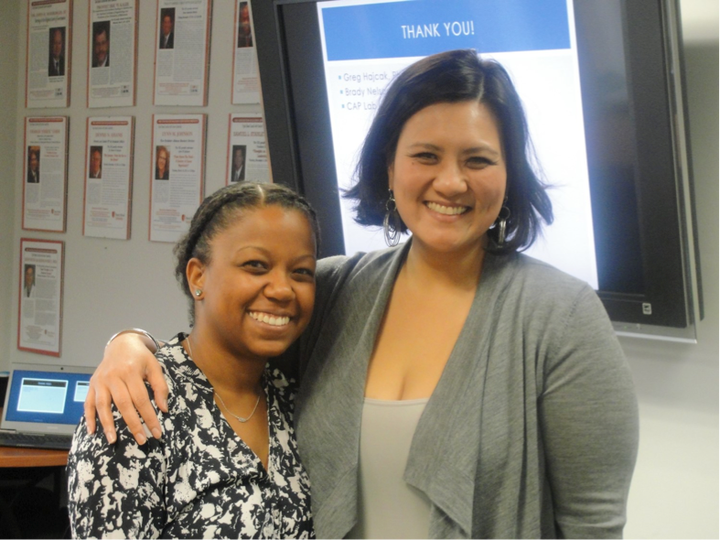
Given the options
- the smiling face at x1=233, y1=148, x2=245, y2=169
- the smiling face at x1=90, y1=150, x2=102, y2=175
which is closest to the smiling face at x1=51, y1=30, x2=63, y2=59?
the smiling face at x1=90, y1=150, x2=102, y2=175

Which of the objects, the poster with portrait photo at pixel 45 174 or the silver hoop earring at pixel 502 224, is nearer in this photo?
the silver hoop earring at pixel 502 224

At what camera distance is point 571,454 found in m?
1.09

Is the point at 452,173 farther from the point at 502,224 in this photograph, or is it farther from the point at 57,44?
the point at 57,44

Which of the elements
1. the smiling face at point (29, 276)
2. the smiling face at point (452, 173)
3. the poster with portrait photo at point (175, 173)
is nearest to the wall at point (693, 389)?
the smiling face at point (452, 173)

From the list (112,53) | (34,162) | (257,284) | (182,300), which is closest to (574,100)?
(257,284)

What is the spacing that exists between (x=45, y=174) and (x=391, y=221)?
84.1 inches

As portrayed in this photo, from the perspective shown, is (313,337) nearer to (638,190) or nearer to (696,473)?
(638,190)

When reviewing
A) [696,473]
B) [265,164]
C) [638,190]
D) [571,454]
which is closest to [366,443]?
[571,454]

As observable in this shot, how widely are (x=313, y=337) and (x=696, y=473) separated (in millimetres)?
960

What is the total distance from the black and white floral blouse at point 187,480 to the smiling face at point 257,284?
101mm

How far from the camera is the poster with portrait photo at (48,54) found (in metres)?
2.89

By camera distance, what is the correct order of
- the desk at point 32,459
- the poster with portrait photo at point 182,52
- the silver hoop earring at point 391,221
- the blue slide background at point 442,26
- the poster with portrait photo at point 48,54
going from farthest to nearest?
1. the poster with portrait photo at point 48,54
2. the poster with portrait photo at point 182,52
3. the desk at point 32,459
4. the blue slide background at point 442,26
5. the silver hoop earring at point 391,221

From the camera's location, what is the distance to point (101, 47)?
279cm

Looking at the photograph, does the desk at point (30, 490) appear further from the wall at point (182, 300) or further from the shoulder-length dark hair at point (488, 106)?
the shoulder-length dark hair at point (488, 106)
